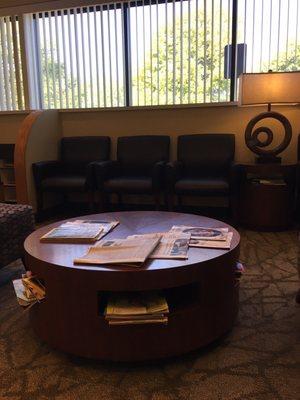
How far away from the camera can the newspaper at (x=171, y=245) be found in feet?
4.48

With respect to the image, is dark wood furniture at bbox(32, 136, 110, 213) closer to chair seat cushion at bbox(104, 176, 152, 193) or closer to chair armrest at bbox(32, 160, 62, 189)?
chair armrest at bbox(32, 160, 62, 189)

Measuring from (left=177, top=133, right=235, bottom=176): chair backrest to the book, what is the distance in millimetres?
1758

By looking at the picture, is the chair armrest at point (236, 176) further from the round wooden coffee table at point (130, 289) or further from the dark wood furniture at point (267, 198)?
the round wooden coffee table at point (130, 289)

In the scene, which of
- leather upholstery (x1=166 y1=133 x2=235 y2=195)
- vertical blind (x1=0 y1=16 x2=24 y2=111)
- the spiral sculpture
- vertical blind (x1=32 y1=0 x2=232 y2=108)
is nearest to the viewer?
the spiral sculpture

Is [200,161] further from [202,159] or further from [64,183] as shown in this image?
[64,183]

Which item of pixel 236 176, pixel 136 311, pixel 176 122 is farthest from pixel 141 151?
pixel 136 311

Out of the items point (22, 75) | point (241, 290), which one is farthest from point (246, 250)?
point (22, 75)

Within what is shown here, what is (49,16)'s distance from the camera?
4.25 m

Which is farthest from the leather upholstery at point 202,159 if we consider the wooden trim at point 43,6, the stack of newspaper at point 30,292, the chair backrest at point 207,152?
the wooden trim at point 43,6

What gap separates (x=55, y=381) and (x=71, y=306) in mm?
259

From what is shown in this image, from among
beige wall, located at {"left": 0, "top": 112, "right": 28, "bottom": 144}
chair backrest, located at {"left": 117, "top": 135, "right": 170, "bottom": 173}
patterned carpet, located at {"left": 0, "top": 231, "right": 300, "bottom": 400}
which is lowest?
patterned carpet, located at {"left": 0, "top": 231, "right": 300, "bottom": 400}

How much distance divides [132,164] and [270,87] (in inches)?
59.2

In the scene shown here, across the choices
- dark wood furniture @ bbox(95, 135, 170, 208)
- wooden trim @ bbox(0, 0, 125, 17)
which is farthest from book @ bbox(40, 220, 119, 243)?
wooden trim @ bbox(0, 0, 125, 17)

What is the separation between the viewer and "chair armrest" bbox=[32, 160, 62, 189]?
341 centimetres
